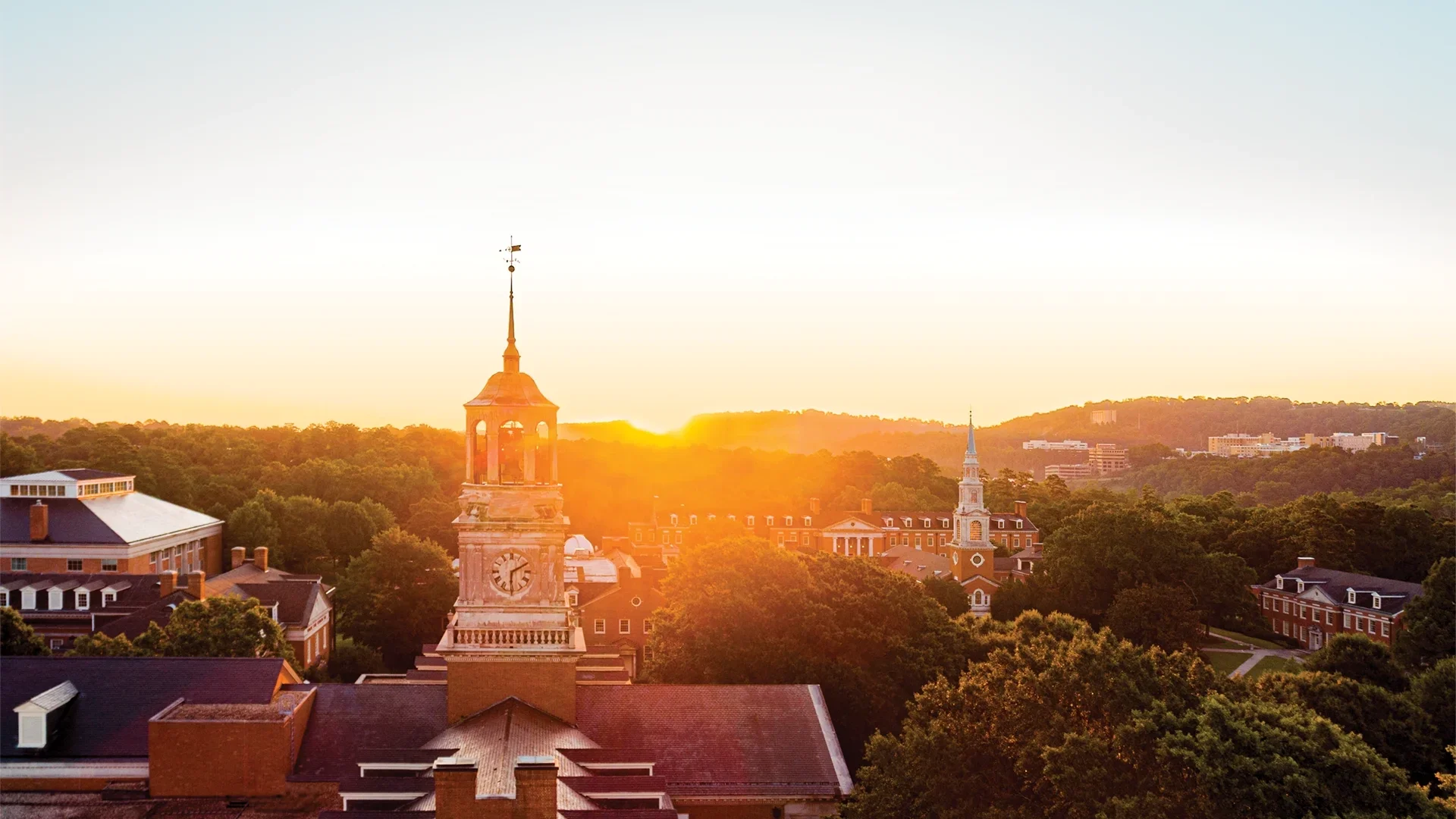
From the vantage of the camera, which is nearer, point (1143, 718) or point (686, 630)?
point (1143, 718)

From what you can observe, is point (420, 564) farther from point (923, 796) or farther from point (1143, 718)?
point (1143, 718)

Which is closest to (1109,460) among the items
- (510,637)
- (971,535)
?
(971,535)

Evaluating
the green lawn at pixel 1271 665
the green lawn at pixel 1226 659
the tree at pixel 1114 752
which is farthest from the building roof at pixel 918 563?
the tree at pixel 1114 752

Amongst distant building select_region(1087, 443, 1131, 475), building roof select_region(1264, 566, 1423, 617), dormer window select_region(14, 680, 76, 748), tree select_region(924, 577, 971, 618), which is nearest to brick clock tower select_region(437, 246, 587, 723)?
dormer window select_region(14, 680, 76, 748)

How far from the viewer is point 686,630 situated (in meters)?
39.4

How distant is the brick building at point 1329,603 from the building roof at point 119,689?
5675 centimetres

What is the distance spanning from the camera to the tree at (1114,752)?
67.0ft

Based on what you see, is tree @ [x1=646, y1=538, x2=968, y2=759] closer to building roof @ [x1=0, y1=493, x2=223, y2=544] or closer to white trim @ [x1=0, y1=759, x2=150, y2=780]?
white trim @ [x1=0, y1=759, x2=150, y2=780]

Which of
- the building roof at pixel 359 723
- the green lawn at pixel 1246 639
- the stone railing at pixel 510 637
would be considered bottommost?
the green lawn at pixel 1246 639

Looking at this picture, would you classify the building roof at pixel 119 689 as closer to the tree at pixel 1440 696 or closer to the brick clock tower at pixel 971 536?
the tree at pixel 1440 696

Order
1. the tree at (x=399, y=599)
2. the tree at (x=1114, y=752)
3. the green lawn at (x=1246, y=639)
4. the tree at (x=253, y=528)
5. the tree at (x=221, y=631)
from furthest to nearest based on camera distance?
the tree at (x=253, y=528)
the green lawn at (x=1246, y=639)
the tree at (x=399, y=599)
the tree at (x=221, y=631)
the tree at (x=1114, y=752)

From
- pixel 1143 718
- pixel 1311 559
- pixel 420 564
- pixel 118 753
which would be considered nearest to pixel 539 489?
pixel 118 753

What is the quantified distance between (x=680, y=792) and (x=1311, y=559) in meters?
62.8

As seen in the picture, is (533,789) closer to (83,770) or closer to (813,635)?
(83,770)
